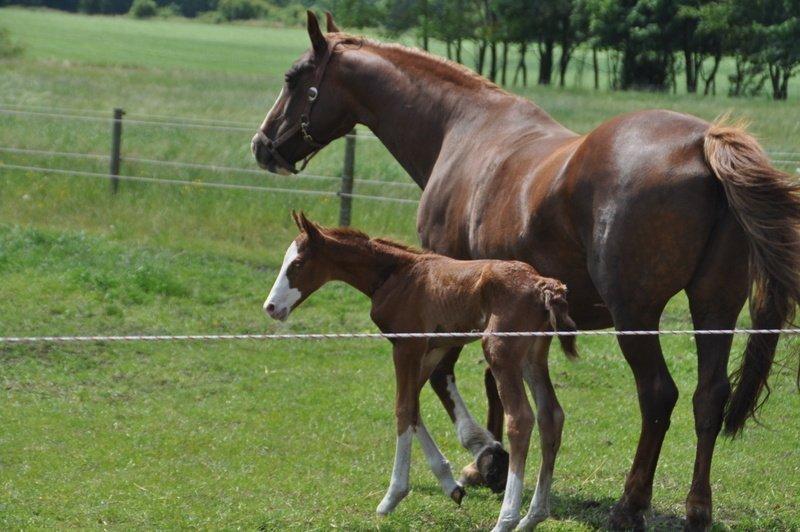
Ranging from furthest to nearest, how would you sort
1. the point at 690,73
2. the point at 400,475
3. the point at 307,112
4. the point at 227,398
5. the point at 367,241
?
the point at 690,73, the point at 227,398, the point at 307,112, the point at 367,241, the point at 400,475

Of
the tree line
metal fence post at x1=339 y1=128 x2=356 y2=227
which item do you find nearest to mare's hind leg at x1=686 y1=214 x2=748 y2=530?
metal fence post at x1=339 y1=128 x2=356 y2=227

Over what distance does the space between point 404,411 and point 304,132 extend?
7.77ft

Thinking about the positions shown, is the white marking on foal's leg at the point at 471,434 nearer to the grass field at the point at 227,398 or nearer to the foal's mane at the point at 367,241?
the grass field at the point at 227,398

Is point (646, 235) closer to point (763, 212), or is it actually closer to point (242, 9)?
point (763, 212)

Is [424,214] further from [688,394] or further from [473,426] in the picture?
[688,394]

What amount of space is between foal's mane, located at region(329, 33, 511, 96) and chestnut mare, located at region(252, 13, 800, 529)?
0.45m

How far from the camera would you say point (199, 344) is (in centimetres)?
886

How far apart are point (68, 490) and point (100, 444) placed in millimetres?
937

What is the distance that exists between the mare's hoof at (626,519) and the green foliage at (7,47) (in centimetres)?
3513

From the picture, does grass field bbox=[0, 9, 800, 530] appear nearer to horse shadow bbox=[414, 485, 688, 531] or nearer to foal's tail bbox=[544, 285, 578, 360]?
horse shadow bbox=[414, 485, 688, 531]

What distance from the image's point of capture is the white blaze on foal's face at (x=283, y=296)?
5348 mm

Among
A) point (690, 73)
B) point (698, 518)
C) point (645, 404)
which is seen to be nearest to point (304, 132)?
point (645, 404)

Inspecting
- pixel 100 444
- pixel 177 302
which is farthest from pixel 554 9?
pixel 100 444

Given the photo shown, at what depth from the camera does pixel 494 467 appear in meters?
5.63
